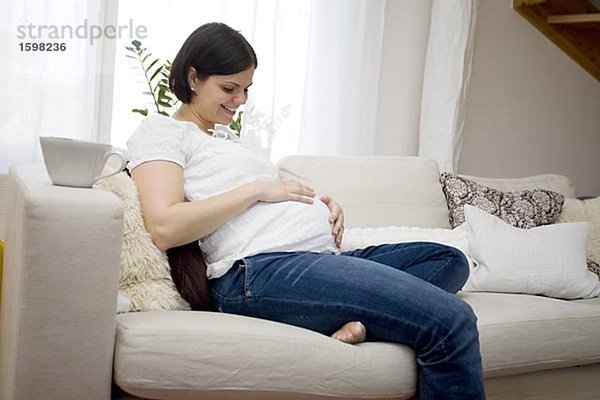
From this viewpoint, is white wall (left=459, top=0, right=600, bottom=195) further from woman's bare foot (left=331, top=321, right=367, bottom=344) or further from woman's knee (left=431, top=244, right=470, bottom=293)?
woman's bare foot (left=331, top=321, right=367, bottom=344)

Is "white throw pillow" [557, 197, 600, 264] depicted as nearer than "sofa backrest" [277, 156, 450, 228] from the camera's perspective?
No

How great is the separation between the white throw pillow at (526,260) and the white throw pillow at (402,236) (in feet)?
0.17

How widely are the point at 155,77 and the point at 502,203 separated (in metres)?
1.27

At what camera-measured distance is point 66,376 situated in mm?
1527

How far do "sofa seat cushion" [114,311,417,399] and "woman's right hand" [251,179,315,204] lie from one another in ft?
0.94

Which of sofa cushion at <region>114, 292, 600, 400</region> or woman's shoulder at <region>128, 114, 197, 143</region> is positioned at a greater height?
woman's shoulder at <region>128, 114, 197, 143</region>

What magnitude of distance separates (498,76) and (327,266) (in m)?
2.66

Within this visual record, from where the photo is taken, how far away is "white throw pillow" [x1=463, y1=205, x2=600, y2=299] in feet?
7.93

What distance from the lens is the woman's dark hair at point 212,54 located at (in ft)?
6.56

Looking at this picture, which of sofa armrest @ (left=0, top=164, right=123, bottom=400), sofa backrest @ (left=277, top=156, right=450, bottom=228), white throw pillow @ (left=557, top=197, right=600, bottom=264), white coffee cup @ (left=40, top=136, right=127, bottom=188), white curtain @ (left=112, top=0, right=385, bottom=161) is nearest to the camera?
sofa armrest @ (left=0, top=164, right=123, bottom=400)

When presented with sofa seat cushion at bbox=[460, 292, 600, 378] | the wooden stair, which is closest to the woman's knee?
sofa seat cushion at bbox=[460, 292, 600, 378]

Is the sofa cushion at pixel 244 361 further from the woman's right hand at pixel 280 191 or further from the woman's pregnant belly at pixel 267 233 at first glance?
the woman's right hand at pixel 280 191

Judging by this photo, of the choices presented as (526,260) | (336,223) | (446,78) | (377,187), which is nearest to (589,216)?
(526,260)

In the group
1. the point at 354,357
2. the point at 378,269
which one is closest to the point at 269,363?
the point at 354,357
